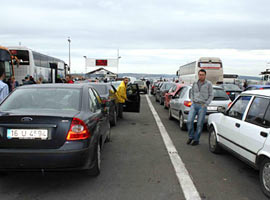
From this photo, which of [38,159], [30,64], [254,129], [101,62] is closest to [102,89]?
[38,159]

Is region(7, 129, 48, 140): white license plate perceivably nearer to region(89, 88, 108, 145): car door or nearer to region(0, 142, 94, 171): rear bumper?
region(0, 142, 94, 171): rear bumper

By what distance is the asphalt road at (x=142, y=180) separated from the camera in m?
3.88

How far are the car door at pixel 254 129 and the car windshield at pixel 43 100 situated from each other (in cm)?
264

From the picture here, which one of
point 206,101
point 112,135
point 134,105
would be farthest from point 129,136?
point 134,105

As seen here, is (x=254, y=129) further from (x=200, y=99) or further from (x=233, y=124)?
(x=200, y=99)

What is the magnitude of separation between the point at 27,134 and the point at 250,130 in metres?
3.22

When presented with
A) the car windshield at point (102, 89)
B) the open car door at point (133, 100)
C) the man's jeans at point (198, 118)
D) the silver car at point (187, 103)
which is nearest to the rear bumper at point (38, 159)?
the man's jeans at point (198, 118)

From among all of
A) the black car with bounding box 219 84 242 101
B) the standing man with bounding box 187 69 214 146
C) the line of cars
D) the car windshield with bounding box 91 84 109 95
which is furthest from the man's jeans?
the black car with bounding box 219 84 242 101

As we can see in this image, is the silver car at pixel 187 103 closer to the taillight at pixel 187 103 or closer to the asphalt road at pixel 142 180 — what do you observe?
the taillight at pixel 187 103

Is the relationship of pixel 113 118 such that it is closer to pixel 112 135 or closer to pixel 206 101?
pixel 112 135

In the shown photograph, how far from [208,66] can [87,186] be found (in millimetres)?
24719

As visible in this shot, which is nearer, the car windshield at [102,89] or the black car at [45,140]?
the black car at [45,140]

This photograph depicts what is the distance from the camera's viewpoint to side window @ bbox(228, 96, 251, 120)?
4887 millimetres

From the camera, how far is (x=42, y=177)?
180 inches
